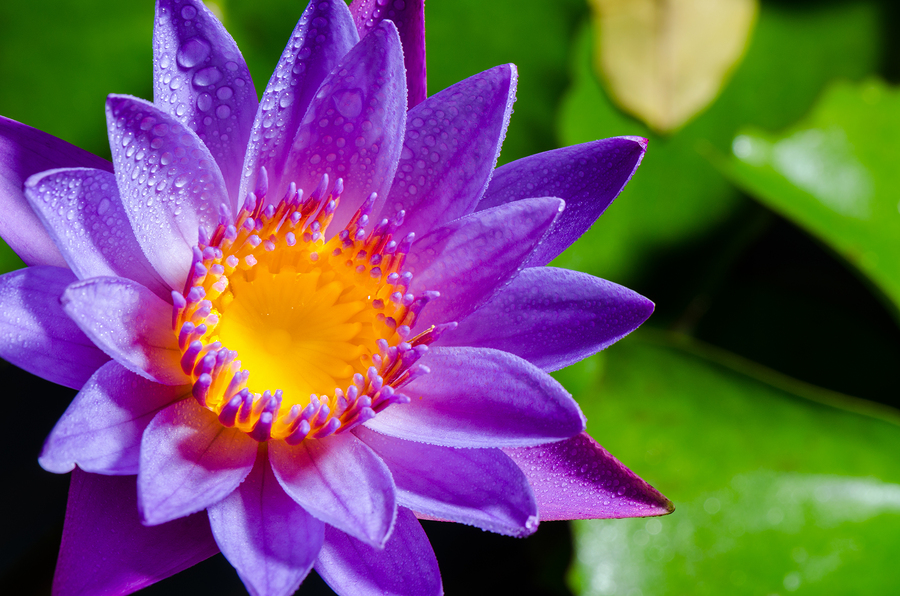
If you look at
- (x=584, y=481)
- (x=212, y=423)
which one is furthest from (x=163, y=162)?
(x=584, y=481)

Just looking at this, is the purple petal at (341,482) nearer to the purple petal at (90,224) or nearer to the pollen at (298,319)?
the pollen at (298,319)

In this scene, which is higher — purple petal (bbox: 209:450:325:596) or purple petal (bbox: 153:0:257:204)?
purple petal (bbox: 153:0:257:204)

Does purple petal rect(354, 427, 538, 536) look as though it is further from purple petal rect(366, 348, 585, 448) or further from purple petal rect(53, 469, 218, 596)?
purple petal rect(53, 469, 218, 596)

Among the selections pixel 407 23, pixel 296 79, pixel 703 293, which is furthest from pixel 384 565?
pixel 703 293

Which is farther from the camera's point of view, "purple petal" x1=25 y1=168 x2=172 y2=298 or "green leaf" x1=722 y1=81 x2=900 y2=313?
"green leaf" x1=722 y1=81 x2=900 y2=313

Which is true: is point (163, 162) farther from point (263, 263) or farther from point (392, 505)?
point (392, 505)

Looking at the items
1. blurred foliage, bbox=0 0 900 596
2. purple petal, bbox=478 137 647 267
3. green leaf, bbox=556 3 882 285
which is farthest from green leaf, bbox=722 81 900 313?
purple petal, bbox=478 137 647 267

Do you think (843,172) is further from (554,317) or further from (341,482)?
(341,482)
